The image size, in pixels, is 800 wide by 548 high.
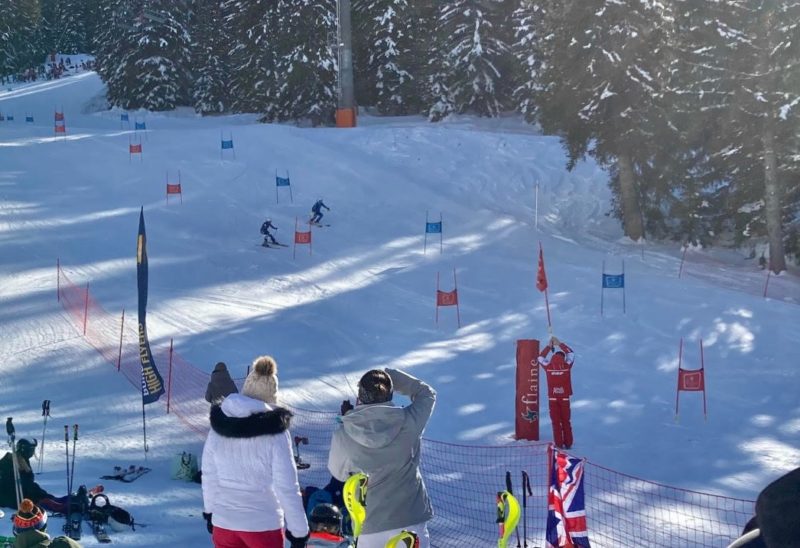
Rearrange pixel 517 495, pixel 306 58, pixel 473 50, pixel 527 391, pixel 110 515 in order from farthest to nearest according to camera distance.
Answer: pixel 306 58, pixel 473 50, pixel 527 391, pixel 517 495, pixel 110 515

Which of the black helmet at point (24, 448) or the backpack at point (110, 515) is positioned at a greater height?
the black helmet at point (24, 448)

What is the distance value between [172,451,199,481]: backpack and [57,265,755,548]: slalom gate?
122cm

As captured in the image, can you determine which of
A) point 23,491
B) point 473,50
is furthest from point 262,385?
point 473,50

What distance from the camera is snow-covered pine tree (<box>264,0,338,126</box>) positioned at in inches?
1606

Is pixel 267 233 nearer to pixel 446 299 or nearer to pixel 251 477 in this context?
pixel 446 299

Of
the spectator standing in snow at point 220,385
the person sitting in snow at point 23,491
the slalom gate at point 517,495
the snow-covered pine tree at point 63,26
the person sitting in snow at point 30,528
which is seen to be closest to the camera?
the person sitting in snow at point 30,528

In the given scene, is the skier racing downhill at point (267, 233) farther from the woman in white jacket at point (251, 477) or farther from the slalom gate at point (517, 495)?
the woman in white jacket at point (251, 477)

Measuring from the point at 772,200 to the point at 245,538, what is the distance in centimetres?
2202

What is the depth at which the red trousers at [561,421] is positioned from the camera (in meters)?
13.3

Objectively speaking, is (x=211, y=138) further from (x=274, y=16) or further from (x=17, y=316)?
(x=17, y=316)

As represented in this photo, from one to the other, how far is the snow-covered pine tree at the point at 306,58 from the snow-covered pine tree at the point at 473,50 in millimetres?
4744

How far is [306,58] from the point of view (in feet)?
135

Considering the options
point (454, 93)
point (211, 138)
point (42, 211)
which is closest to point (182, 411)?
point (42, 211)

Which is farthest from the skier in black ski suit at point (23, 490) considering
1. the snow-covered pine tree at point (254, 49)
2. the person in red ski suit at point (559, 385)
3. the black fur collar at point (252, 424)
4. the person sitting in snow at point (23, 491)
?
the snow-covered pine tree at point (254, 49)
